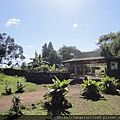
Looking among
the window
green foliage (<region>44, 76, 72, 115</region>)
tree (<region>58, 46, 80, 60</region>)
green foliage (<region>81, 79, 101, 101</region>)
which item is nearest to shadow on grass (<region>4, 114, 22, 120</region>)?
green foliage (<region>44, 76, 72, 115</region>)

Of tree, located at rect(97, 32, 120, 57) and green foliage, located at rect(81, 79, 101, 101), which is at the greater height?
tree, located at rect(97, 32, 120, 57)

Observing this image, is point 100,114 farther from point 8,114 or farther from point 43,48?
point 43,48

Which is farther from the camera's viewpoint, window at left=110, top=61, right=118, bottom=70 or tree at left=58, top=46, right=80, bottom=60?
tree at left=58, top=46, right=80, bottom=60

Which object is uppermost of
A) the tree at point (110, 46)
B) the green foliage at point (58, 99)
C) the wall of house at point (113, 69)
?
the tree at point (110, 46)

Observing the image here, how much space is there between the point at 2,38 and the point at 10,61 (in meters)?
5.03

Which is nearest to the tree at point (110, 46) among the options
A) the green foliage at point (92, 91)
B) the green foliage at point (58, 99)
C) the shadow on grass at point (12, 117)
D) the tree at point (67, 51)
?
the green foliage at point (92, 91)

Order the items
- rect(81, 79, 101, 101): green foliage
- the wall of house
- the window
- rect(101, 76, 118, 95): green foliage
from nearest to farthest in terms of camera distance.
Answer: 1. rect(81, 79, 101, 101): green foliage
2. rect(101, 76, 118, 95): green foliage
3. the wall of house
4. the window

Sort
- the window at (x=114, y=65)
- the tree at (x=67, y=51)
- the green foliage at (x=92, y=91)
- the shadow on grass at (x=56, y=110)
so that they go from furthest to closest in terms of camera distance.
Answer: the tree at (x=67, y=51)
the window at (x=114, y=65)
the green foliage at (x=92, y=91)
the shadow on grass at (x=56, y=110)

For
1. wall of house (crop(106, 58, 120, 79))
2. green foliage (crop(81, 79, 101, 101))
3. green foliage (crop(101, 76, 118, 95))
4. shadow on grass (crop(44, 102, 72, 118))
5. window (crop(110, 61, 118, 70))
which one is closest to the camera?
shadow on grass (crop(44, 102, 72, 118))

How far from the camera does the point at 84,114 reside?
5887 millimetres

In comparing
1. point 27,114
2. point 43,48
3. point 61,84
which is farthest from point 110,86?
point 43,48

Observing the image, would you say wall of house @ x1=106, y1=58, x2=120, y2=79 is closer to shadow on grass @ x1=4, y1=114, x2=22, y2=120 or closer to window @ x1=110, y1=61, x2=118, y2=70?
window @ x1=110, y1=61, x2=118, y2=70

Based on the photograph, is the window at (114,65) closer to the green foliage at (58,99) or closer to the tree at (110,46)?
the tree at (110,46)

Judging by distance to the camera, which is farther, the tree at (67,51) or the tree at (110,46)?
the tree at (67,51)
